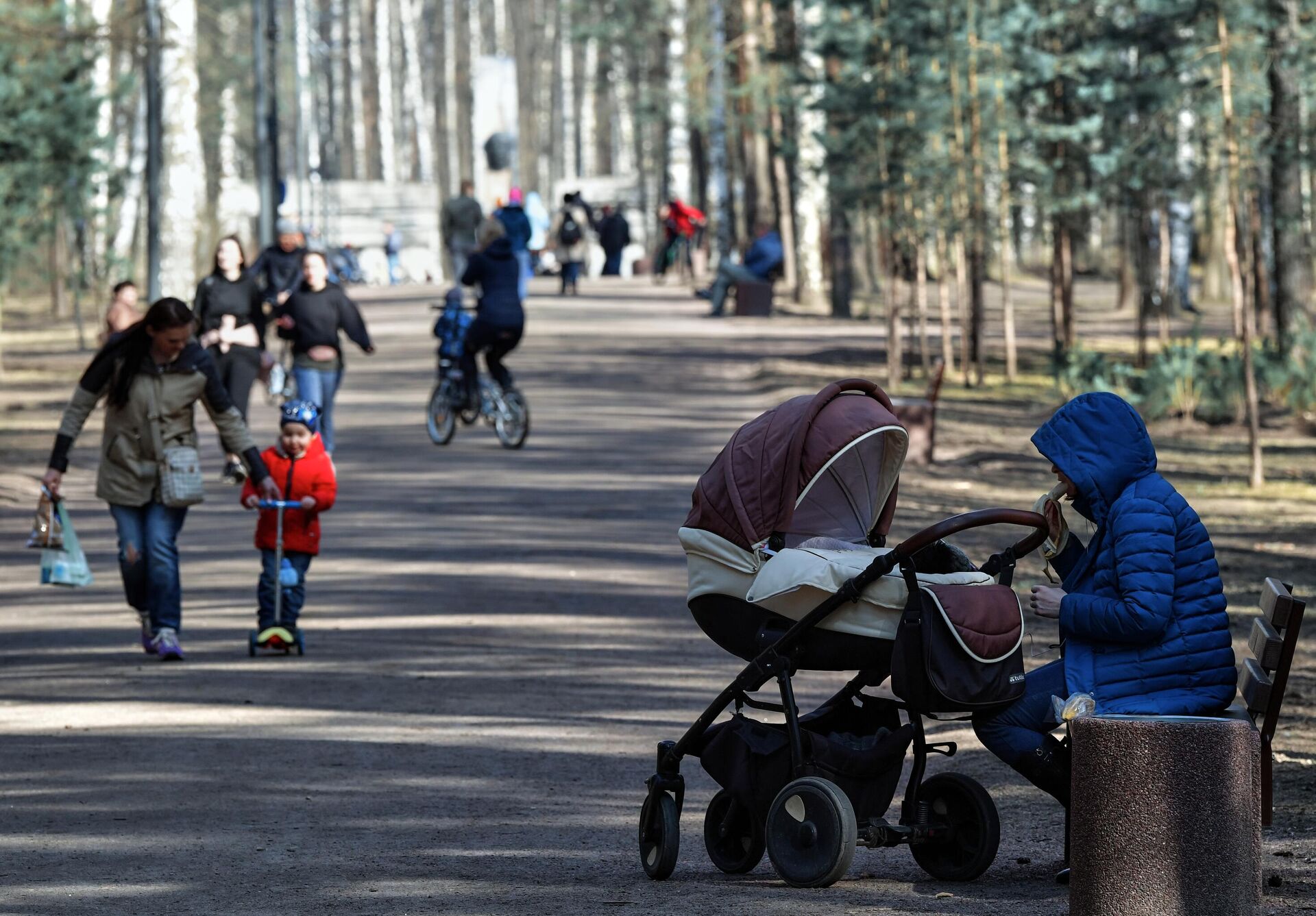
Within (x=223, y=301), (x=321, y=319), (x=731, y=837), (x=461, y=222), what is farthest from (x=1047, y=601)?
(x=461, y=222)

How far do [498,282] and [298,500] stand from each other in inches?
384

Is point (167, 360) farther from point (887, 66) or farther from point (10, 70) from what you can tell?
point (10, 70)

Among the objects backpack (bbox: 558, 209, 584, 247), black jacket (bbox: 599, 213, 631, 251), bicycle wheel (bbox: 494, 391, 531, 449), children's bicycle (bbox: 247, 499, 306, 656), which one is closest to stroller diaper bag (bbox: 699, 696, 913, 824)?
children's bicycle (bbox: 247, 499, 306, 656)

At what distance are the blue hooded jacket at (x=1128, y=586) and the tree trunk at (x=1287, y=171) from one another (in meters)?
12.6

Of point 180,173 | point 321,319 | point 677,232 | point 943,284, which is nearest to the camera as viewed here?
point 321,319

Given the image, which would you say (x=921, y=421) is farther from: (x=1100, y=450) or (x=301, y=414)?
(x=1100, y=450)

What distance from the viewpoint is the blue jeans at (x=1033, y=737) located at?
6.44 metres

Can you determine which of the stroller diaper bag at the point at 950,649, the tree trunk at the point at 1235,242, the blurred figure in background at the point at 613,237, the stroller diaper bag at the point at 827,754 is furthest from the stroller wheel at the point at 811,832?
the blurred figure in background at the point at 613,237

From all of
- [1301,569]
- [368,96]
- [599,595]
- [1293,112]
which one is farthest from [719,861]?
[368,96]

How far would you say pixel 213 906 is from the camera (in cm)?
636

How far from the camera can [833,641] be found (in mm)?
6523

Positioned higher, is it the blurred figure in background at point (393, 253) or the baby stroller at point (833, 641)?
the blurred figure in background at point (393, 253)

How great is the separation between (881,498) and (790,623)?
74 cm

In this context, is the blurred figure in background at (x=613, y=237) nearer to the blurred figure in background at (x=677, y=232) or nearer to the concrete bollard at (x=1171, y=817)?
the blurred figure in background at (x=677, y=232)
